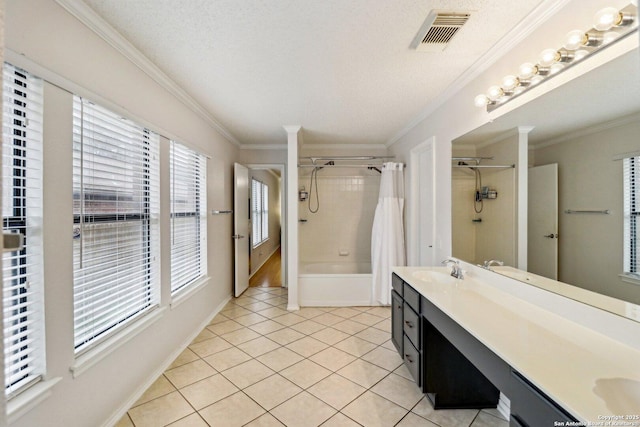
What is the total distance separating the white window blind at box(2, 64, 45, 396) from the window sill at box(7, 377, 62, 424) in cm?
3

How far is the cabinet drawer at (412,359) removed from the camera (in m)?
1.86

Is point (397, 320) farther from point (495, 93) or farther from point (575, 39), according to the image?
point (575, 39)

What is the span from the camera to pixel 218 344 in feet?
8.57

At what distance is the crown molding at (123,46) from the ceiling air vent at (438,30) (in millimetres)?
1816

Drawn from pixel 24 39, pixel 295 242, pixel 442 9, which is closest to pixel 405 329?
pixel 295 242

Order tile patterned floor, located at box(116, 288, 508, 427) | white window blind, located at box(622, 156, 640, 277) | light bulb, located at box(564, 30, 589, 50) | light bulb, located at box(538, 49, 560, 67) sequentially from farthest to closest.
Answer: tile patterned floor, located at box(116, 288, 508, 427), light bulb, located at box(538, 49, 560, 67), light bulb, located at box(564, 30, 589, 50), white window blind, located at box(622, 156, 640, 277)

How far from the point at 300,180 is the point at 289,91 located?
6.75 feet

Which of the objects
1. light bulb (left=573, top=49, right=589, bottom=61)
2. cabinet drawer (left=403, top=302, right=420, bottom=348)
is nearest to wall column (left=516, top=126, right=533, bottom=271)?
light bulb (left=573, top=49, right=589, bottom=61)

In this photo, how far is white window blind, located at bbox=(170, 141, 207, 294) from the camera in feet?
8.11

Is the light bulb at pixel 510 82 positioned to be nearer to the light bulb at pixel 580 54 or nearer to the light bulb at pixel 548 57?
the light bulb at pixel 548 57

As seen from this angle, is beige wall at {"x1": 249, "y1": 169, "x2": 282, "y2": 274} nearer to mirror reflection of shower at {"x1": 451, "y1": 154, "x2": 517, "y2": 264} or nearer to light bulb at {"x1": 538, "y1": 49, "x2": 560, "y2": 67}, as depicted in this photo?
mirror reflection of shower at {"x1": 451, "y1": 154, "x2": 517, "y2": 264}

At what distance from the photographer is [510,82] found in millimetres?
1616

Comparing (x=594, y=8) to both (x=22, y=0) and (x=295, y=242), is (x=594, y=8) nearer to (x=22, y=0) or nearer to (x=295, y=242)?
(x=22, y=0)

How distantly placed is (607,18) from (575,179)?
2.17 feet
